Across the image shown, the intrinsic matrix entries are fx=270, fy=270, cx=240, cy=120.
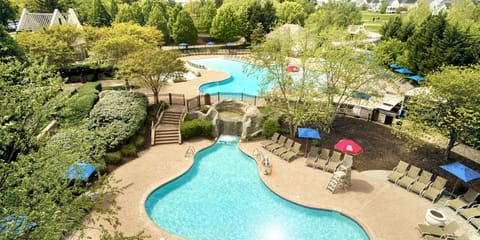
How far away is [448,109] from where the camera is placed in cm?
1595

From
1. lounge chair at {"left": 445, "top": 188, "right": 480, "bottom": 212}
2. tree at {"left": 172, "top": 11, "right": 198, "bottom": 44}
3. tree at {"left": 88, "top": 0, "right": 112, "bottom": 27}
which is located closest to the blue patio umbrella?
Answer: lounge chair at {"left": 445, "top": 188, "right": 480, "bottom": 212}

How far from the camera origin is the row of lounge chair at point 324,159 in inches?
671

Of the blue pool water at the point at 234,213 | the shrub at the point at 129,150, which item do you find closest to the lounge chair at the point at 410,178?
the blue pool water at the point at 234,213

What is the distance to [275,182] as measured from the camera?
15.9 meters

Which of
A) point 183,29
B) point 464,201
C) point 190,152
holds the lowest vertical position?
point 190,152

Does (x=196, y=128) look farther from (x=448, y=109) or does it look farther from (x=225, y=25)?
(x=225, y=25)

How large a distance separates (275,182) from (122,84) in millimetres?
23129

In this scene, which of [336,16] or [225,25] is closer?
[225,25]

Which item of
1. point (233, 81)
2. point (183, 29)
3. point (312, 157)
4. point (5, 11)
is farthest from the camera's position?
point (5, 11)

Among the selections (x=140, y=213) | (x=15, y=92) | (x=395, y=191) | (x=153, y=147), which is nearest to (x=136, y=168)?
(x=153, y=147)

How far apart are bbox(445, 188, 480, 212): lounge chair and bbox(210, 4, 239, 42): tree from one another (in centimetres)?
4701

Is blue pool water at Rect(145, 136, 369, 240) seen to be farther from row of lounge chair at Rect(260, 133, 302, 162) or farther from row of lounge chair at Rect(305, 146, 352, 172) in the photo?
row of lounge chair at Rect(305, 146, 352, 172)

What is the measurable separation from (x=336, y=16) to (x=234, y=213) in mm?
60974

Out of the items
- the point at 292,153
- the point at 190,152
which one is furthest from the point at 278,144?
the point at 190,152
